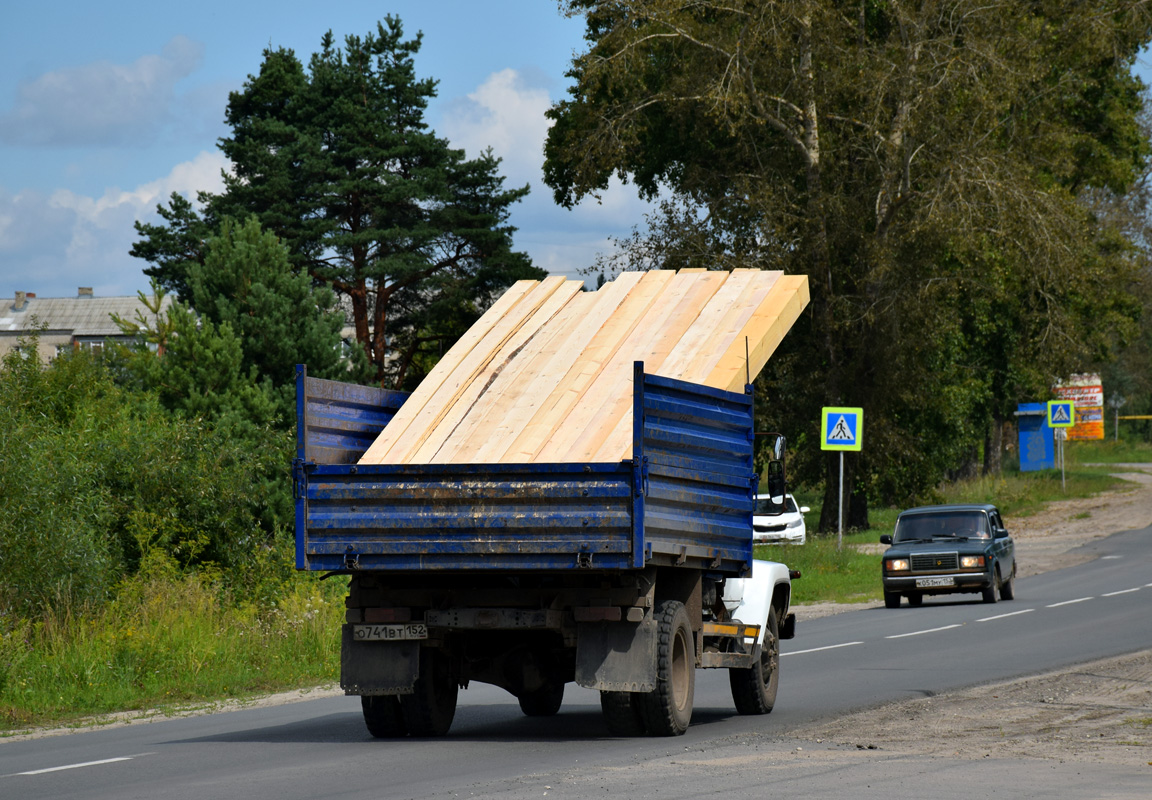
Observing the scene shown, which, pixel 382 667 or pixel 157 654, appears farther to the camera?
pixel 157 654

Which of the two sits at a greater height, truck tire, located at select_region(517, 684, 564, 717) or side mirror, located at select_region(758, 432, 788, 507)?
side mirror, located at select_region(758, 432, 788, 507)

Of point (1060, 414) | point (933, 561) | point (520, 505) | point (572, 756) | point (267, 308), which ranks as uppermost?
point (267, 308)

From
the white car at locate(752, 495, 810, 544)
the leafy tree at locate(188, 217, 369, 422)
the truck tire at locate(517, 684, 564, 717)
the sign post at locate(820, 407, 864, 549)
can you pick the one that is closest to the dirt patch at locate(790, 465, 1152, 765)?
the truck tire at locate(517, 684, 564, 717)

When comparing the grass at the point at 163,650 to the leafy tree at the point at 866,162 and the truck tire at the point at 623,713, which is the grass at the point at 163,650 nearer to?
the truck tire at the point at 623,713

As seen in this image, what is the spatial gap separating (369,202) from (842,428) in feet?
81.1

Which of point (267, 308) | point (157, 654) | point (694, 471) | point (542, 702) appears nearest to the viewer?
point (694, 471)

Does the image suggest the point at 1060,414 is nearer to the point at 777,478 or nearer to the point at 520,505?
the point at 777,478

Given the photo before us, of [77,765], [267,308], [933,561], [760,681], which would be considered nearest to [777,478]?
[760,681]

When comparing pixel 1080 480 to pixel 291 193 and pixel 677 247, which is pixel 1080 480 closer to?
pixel 677 247

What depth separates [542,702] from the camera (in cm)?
1287

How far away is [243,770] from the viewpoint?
9.57 metres

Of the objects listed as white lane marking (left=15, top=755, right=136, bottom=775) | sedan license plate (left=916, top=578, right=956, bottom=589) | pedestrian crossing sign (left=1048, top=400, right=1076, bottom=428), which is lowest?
white lane marking (left=15, top=755, right=136, bottom=775)

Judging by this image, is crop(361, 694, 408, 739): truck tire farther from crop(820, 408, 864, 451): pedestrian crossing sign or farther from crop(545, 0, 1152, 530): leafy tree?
crop(545, 0, 1152, 530): leafy tree

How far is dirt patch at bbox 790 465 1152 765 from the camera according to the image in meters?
9.65
